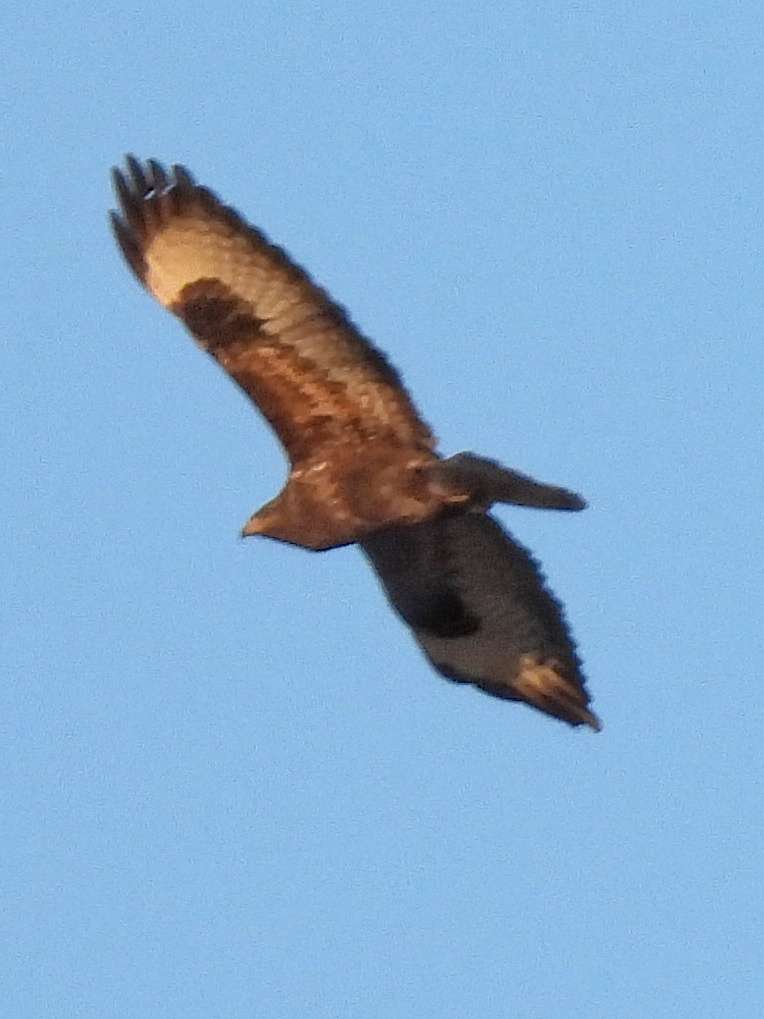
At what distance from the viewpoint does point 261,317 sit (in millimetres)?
11031

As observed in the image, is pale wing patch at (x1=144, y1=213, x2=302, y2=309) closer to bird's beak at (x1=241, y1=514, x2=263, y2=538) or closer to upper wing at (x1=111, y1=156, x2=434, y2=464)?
upper wing at (x1=111, y1=156, x2=434, y2=464)

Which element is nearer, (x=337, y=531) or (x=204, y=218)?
(x=337, y=531)

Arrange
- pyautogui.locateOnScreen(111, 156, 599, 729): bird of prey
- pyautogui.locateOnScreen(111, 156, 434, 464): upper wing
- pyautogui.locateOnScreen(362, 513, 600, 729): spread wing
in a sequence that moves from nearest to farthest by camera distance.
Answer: pyautogui.locateOnScreen(111, 156, 599, 729): bird of prey < pyautogui.locateOnScreen(111, 156, 434, 464): upper wing < pyautogui.locateOnScreen(362, 513, 600, 729): spread wing

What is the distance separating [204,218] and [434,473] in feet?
6.60

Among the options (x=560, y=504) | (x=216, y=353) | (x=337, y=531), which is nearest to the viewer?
A: (x=560, y=504)

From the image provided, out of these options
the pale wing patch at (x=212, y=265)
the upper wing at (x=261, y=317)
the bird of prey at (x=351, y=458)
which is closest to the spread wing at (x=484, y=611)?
the bird of prey at (x=351, y=458)

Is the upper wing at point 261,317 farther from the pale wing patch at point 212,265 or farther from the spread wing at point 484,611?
the spread wing at point 484,611

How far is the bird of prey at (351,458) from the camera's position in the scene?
10.4 metres

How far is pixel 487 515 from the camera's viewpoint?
10938mm

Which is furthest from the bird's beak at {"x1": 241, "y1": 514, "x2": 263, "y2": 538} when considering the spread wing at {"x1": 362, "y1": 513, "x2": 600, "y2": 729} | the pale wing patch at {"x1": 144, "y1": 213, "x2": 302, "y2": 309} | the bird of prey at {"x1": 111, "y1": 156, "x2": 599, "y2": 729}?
the pale wing patch at {"x1": 144, "y1": 213, "x2": 302, "y2": 309}

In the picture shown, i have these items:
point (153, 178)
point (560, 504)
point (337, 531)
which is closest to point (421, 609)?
point (337, 531)

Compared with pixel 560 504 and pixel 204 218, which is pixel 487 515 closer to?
pixel 560 504

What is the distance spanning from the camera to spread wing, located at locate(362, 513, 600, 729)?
433 inches

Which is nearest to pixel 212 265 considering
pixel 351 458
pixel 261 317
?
pixel 261 317
